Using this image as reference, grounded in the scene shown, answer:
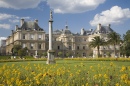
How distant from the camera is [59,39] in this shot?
296 feet

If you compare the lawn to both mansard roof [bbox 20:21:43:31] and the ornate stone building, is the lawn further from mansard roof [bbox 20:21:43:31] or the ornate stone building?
mansard roof [bbox 20:21:43:31]

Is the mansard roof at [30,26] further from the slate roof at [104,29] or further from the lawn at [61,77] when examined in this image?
the lawn at [61,77]

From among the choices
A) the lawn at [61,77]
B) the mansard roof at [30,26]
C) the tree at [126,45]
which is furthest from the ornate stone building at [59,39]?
the lawn at [61,77]

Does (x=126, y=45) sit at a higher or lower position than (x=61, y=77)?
higher

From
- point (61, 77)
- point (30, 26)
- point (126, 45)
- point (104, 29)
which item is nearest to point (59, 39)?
point (30, 26)

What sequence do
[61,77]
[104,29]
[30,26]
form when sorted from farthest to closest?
[104,29]
[30,26]
[61,77]

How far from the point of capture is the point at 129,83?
6.39 meters

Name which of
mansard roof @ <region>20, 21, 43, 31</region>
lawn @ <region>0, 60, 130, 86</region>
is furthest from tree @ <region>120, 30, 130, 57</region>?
lawn @ <region>0, 60, 130, 86</region>

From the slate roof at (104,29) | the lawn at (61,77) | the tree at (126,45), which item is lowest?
the lawn at (61,77)

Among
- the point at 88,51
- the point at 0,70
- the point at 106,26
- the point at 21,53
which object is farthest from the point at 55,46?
the point at 0,70

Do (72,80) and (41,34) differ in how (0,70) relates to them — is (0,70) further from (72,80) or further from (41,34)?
(41,34)

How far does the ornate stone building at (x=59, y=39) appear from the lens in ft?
245

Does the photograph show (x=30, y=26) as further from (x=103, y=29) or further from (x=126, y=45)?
(x=126, y=45)

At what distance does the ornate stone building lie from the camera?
245 ft
